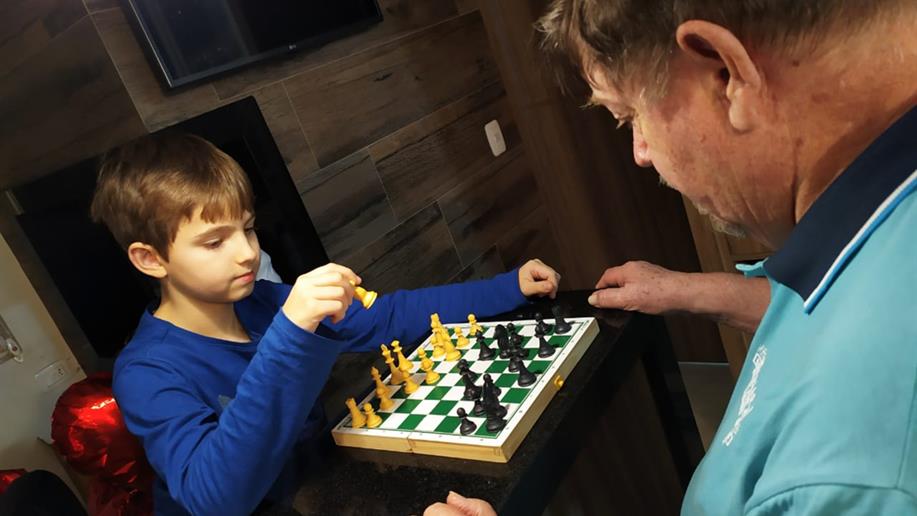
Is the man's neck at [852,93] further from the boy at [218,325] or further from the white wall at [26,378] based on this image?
the white wall at [26,378]

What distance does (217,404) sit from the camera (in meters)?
1.18

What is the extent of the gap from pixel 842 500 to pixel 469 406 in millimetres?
653

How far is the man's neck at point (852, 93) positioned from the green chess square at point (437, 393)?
2.41 ft

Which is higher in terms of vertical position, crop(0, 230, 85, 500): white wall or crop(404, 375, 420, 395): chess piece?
crop(0, 230, 85, 500): white wall

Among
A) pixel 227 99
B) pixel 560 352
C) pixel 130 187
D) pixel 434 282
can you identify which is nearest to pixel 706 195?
pixel 560 352

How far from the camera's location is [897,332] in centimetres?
44

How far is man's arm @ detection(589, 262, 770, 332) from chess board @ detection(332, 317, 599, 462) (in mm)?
104

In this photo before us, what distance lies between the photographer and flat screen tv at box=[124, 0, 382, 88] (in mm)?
1348

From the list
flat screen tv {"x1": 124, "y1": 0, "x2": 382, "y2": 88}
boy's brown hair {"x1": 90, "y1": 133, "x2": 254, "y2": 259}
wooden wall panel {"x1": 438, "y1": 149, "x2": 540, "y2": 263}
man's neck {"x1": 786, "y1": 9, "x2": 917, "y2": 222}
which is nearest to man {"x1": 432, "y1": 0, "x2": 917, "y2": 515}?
man's neck {"x1": 786, "y1": 9, "x2": 917, "y2": 222}

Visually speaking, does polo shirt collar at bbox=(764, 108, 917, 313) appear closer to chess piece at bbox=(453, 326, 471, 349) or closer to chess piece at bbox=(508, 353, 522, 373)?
chess piece at bbox=(508, 353, 522, 373)

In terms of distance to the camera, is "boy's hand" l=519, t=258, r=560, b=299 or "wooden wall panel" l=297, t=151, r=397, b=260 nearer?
"boy's hand" l=519, t=258, r=560, b=299

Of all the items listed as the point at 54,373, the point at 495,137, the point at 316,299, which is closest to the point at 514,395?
the point at 316,299

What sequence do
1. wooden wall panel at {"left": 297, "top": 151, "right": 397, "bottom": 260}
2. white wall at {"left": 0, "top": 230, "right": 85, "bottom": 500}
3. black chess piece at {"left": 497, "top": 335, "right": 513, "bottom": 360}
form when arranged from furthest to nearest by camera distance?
wooden wall panel at {"left": 297, "top": 151, "right": 397, "bottom": 260}
white wall at {"left": 0, "top": 230, "right": 85, "bottom": 500}
black chess piece at {"left": 497, "top": 335, "right": 513, "bottom": 360}

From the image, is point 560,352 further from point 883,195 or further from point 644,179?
point 644,179
